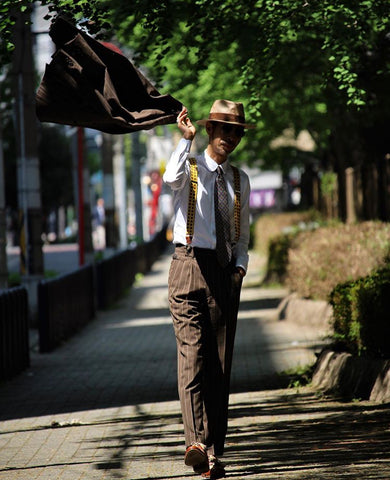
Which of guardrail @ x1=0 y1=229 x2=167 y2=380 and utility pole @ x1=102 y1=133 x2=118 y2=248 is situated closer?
guardrail @ x1=0 y1=229 x2=167 y2=380

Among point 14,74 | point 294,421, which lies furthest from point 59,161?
point 294,421

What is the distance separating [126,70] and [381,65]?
660 centimetres

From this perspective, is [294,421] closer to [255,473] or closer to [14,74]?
[255,473]

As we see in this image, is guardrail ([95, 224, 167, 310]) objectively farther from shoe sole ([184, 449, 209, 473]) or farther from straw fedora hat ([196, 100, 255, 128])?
shoe sole ([184, 449, 209, 473])

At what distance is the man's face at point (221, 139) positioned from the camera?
6762 millimetres

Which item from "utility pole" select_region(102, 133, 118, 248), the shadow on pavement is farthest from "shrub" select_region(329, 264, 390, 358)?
"utility pole" select_region(102, 133, 118, 248)

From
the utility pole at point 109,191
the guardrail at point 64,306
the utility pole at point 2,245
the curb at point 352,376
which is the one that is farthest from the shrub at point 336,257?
the utility pole at point 109,191

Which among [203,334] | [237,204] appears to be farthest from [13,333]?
[237,204]

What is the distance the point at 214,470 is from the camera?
6609mm

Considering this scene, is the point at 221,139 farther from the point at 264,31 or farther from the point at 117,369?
the point at 117,369

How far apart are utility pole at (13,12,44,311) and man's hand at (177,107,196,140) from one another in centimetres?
1187

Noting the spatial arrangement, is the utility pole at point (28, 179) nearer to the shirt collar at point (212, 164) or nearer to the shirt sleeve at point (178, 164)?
the shirt collar at point (212, 164)

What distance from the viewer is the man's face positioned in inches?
266

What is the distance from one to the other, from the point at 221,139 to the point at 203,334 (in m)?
1.15
